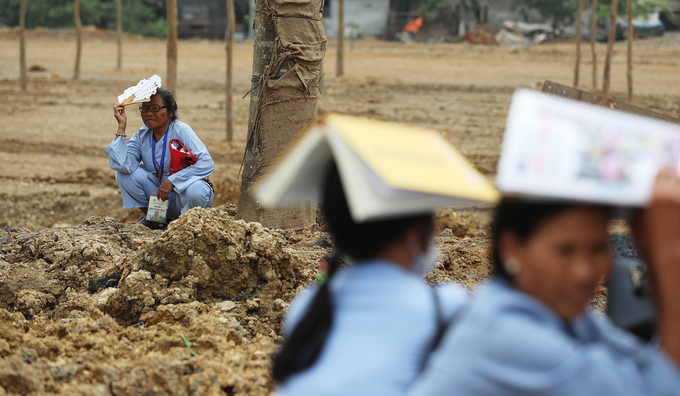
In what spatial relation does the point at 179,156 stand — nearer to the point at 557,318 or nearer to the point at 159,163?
the point at 159,163

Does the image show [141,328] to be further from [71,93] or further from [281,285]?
[71,93]

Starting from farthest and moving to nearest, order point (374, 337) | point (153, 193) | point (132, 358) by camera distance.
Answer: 1. point (153, 193)
2. point (132, 358)
3. point (374, 337)

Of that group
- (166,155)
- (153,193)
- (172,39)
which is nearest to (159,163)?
(166,155)

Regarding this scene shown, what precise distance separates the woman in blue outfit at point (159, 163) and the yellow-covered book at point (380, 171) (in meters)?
4.11

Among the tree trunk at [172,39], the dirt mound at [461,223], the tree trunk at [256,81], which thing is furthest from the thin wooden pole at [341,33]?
the tree trunk at [256,81]

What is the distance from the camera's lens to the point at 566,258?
1.08 meters

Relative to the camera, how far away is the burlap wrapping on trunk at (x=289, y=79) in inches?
186

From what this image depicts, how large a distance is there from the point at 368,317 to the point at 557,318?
33 cm

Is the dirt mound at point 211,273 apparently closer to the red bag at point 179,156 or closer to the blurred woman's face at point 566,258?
the red bag at point 179,156

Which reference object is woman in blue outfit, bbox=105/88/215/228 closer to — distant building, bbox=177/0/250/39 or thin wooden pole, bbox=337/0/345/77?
thin wooden pole, bbox=337/0/345/77

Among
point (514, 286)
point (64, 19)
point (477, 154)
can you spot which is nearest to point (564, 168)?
point (514, 286)

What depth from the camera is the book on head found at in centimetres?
100

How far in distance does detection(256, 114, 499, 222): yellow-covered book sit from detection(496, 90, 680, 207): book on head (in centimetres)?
12

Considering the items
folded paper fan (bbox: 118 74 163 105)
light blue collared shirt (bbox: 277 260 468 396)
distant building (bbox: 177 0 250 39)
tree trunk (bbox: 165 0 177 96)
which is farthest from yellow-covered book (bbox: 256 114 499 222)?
distant building (bbox: 177 0 250 39)
